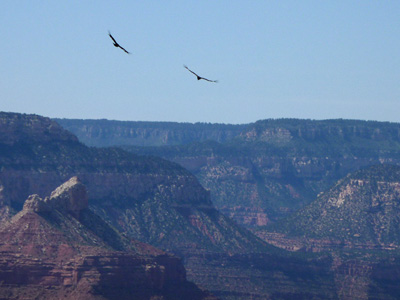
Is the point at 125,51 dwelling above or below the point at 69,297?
above

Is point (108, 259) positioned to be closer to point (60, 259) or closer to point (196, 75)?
point (60, 259)

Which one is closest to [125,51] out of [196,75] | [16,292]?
[196,75]

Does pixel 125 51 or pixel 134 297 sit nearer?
pixel 125 51

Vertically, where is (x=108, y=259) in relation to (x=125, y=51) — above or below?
below

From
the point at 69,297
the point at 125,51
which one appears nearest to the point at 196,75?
the point at 125,51

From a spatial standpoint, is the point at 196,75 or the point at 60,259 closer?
the point at 196,75

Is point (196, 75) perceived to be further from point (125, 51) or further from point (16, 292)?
point (16, 292)

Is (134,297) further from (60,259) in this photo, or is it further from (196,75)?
(196,75)
